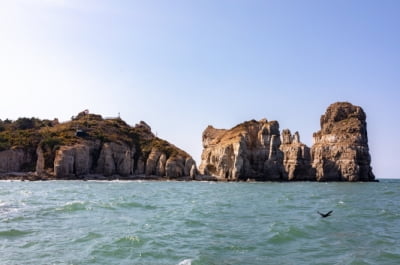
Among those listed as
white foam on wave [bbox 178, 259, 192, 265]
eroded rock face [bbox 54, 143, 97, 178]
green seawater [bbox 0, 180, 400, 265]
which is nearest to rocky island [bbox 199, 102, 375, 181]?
eroded rock face [bbox 54, 143, 97, 178]

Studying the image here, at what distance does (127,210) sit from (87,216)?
5.28 metres

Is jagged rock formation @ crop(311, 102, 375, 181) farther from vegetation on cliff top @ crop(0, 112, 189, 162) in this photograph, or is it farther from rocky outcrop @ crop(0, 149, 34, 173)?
rocky outcrop @ crop(0, 149, 34, 173)

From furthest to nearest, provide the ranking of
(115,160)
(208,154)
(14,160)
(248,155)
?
(208,154) → (248,155) → (115,160) → (14,160)

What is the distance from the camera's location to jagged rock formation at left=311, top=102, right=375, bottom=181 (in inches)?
5167

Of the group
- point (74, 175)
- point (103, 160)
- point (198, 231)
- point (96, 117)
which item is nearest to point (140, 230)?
point (198, 231)

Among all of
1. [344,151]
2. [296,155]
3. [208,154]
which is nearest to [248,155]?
[296,155]

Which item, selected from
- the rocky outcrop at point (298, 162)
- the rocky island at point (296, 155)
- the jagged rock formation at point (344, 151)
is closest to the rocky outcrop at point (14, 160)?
the rocky island at point (296, 155)

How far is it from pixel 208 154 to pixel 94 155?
3997 centimetres

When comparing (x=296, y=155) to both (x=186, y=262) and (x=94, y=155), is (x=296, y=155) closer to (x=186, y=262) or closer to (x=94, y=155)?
(x=94, y=155)

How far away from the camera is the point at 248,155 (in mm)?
137875

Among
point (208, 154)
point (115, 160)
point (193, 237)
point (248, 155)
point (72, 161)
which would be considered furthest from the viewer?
point (208, 154)

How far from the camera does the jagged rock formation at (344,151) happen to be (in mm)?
131250

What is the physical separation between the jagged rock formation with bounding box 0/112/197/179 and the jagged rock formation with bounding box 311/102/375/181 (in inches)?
1616

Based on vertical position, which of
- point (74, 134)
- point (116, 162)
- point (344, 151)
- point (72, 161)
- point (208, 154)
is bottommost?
point (72, 161)
